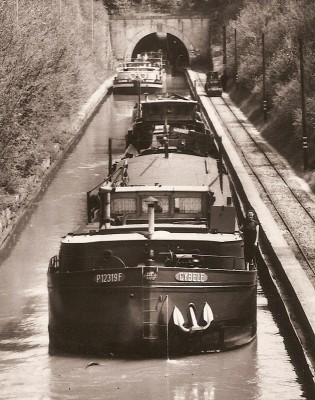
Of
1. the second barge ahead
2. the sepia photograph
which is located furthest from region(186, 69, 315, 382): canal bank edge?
the second barge ahead

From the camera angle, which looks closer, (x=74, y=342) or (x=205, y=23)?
(x=74, y=342)

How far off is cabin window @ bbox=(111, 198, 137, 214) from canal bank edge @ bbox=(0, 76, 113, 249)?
29.3ft

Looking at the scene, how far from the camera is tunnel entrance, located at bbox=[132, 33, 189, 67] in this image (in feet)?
367

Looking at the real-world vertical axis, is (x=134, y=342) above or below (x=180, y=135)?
below

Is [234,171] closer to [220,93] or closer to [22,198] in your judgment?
[22,198]

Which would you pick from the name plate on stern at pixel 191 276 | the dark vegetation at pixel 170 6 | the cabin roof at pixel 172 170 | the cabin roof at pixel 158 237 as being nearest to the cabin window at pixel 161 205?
the cabin roof at pixel 172 170

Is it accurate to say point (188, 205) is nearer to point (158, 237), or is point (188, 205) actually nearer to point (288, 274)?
point (158, 237)

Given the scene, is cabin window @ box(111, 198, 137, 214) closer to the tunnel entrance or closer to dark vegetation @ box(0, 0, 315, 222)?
dark vegetation @ box(0, 0, 315, 222)

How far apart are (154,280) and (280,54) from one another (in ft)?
142

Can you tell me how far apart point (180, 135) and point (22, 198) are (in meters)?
5.85

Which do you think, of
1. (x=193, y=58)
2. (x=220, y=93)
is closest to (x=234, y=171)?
(x=220, y=93)

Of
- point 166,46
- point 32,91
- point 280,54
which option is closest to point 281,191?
point 32,91

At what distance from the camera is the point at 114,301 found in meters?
21.2

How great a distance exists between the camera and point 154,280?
2088 cm
